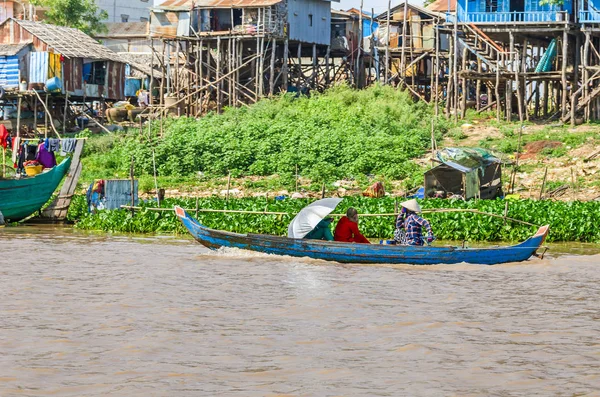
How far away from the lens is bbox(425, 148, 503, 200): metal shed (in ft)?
87.0

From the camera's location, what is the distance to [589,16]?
36594 mm

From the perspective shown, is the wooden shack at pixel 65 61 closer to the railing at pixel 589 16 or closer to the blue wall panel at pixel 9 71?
the blue wall panel at pixel 9 71

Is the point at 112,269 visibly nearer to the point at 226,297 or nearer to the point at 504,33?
the point at 226,297

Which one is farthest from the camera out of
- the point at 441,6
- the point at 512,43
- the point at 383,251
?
the point at 441,6

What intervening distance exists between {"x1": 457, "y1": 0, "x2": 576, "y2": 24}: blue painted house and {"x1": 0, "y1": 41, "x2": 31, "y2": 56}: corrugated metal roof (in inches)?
610

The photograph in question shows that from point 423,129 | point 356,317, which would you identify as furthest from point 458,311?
point 423,129

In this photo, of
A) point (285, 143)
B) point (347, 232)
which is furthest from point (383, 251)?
point (285, 143)

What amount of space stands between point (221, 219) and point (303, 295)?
8610 millimetres

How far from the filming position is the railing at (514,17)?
1426 inches

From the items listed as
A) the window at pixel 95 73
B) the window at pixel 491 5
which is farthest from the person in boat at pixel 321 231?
the window at pixel 95 73

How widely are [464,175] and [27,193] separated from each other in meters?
10.2

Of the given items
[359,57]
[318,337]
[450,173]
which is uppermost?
[359,57]

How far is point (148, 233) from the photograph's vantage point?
2386 centimetres

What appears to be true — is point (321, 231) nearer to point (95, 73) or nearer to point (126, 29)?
point (95, 73)
